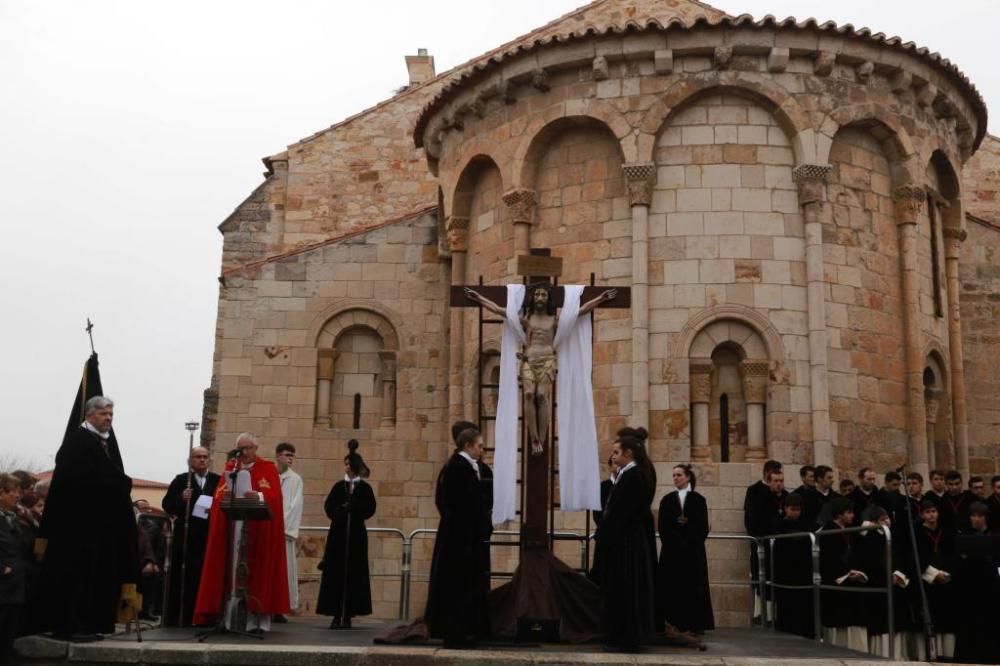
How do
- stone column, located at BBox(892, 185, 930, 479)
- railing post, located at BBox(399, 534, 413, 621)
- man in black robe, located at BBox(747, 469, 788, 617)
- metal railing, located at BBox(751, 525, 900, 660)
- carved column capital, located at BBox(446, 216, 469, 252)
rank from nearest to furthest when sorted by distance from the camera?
metal railing, located at BBox(751, 525, 900, 660) < railing post, located at BBox(399, 534, 413, 621) < man in black robe, located at BBox(747, 469, 788, 617) < stone column, located at BBox(892, 185, 930, 479) < carved column capital, located at BBox(446, 216, 469, 252)

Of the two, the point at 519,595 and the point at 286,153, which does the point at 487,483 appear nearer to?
the point at 519,595

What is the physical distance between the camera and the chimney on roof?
90.6 ft

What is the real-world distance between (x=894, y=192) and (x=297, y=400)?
31.4 ft

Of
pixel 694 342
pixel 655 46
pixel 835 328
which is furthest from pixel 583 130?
pixel 835 328

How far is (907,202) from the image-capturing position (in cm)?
1448

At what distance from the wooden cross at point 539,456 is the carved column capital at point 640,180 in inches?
169

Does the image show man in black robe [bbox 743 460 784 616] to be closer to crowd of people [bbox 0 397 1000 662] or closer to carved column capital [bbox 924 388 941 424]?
crowd of people [bbox 0 397 1000 662]

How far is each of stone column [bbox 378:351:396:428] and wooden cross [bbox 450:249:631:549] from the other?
7.93 metres

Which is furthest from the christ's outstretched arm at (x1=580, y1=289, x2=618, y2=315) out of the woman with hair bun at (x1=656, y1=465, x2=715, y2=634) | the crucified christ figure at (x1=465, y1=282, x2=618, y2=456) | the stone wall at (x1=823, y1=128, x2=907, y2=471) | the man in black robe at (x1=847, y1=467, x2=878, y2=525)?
the stone wall at (x1=823, y1=128, x2=907, y2=471)

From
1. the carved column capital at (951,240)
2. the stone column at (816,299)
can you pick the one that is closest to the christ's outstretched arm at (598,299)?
the stone column at (816,299)

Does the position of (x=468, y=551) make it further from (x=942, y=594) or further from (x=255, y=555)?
(x=942, y=594)

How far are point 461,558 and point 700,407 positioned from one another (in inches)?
231

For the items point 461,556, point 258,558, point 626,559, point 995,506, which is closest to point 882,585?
point 995,506

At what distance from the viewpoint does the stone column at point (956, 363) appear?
50.0 feet
